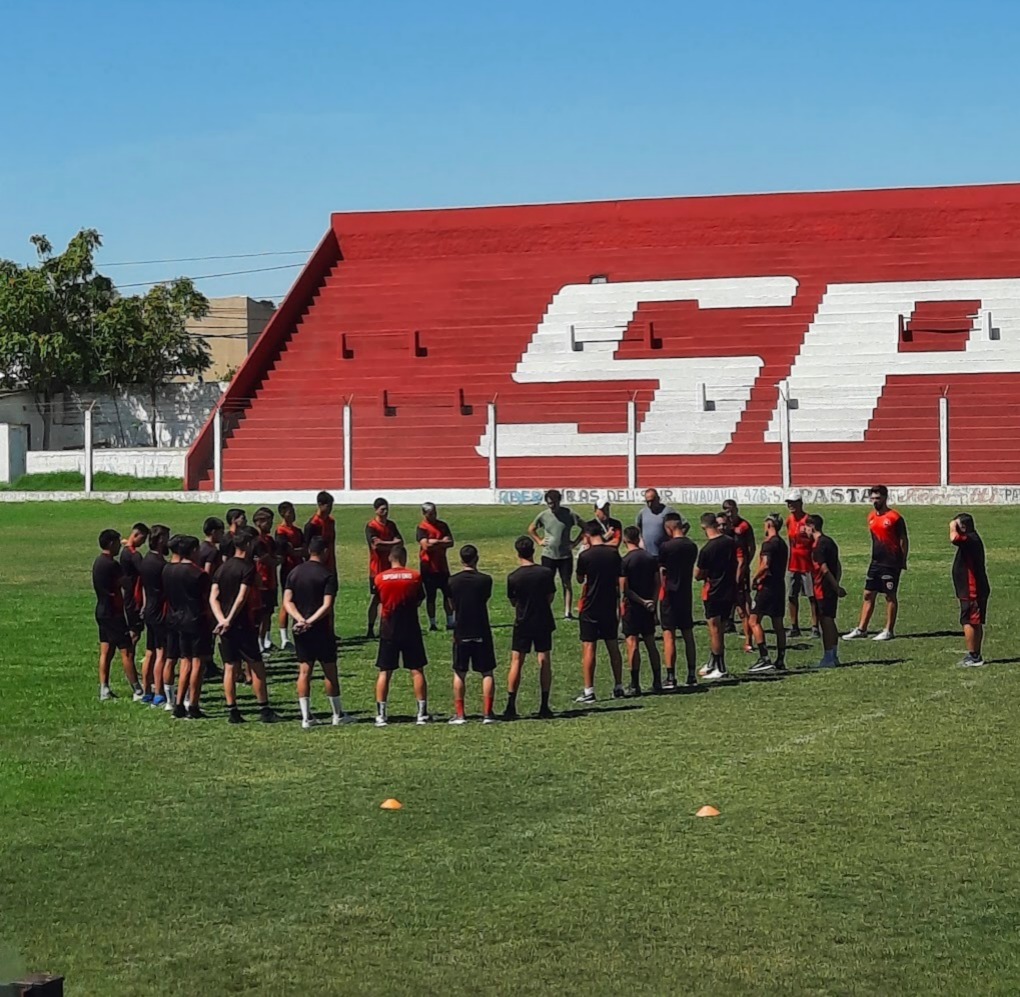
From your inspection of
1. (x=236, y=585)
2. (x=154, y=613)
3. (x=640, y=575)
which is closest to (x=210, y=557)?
(x=154, y=613)

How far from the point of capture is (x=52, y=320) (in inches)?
2304

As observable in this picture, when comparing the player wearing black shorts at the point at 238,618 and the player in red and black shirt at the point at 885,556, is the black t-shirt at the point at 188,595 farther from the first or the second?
the player in red and black shirt at the point at 885,556

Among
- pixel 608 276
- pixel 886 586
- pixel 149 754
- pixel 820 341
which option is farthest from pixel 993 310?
pixel 149 754

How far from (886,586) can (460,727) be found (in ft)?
22.4

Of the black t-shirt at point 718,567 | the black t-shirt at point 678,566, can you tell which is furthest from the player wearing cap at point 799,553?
the black t-shirt at point 678,566

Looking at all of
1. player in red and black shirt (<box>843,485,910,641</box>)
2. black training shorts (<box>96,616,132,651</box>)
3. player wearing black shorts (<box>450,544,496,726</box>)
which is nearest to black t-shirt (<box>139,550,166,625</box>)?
black training shorts (<box>96,616,132,651</box>)

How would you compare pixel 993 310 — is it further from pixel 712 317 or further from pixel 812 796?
pixel 812 796

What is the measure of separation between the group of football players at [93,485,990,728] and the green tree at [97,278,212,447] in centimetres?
3802

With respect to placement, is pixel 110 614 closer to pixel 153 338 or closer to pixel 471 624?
pixel 471 624

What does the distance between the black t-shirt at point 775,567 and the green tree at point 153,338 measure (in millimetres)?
39456

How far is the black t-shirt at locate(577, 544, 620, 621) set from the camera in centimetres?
1627

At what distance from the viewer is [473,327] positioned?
4500 cm

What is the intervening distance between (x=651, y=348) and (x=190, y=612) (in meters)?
29.2

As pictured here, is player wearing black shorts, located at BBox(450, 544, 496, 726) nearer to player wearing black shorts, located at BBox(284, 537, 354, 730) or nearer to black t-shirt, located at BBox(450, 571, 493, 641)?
black t-shirt, located at BBox(450, 571, 493, 641)
